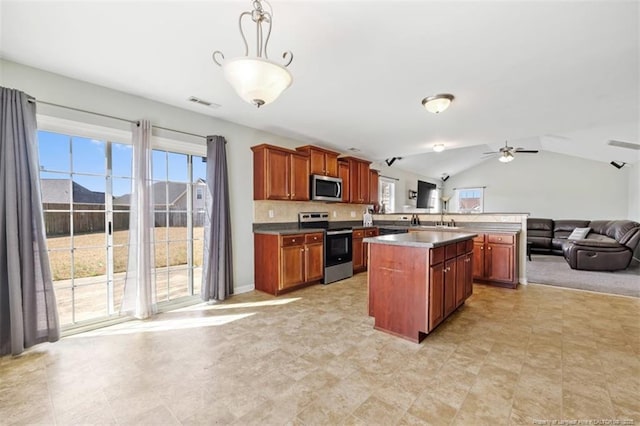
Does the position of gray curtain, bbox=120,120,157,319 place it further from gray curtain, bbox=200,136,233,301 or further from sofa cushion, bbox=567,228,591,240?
sofa cushion, bbox=567,228,591,240

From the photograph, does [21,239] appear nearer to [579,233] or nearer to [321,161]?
[321,161]

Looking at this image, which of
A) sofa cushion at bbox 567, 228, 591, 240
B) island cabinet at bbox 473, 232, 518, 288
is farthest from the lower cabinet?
sofa cushion at bbox 567, 228, 591, 240

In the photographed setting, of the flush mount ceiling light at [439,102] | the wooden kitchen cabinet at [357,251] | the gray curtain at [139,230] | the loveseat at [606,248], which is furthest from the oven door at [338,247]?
the loveseat at [606,248]

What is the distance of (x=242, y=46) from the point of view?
221cm

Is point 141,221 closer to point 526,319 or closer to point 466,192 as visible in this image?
point 526,319

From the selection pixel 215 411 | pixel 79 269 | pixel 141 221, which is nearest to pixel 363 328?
pixel 215 411

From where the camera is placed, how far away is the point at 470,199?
10164 mm

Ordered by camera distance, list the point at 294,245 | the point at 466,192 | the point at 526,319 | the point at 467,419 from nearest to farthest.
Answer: the point at 467,419 → the point at 526,319 → the point at 294,245 → the point at 466,192

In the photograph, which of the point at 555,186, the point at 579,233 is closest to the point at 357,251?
the point at 579,233

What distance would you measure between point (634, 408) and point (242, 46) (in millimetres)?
3673

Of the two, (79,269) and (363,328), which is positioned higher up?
(79,269)

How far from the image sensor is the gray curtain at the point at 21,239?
90.4 inches

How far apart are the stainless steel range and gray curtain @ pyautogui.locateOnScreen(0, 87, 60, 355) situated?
3.33 metres

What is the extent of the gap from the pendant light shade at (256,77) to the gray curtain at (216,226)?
2216mm
